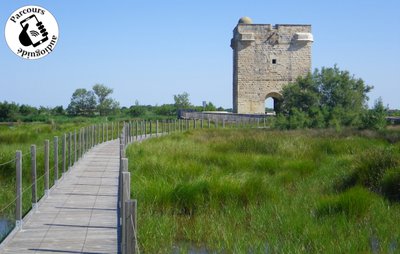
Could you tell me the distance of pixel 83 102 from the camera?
67.1 m

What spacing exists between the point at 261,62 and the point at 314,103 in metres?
7.64

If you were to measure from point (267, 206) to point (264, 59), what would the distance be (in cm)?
3003

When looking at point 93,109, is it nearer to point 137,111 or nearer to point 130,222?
point 137,111

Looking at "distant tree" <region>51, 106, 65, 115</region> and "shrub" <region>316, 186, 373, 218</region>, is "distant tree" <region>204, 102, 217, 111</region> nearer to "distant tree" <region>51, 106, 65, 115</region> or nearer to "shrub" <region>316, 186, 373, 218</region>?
"distant tree" <region>51, 106, 65, 115</region>

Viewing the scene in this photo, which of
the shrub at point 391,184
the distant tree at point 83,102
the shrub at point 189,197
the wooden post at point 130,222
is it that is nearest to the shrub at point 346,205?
the shrub at point 391,184

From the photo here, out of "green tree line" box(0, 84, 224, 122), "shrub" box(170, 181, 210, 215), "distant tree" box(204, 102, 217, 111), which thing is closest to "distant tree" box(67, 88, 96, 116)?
"green tree line" box(0, 84, 224, 122)

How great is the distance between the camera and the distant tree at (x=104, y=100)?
66.1 metres

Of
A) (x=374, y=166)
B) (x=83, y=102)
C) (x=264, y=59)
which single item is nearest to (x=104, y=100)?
(x=83, y=102)

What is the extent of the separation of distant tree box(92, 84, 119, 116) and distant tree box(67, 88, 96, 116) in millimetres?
733

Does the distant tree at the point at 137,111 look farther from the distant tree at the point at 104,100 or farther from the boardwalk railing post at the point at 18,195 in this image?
the boardwalk railing post at the point at 18,195

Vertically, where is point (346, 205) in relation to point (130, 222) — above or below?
below

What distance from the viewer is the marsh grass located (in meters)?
7.20

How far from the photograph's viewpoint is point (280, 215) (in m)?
8.24

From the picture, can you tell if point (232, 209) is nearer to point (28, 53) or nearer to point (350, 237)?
point (350, 237)
